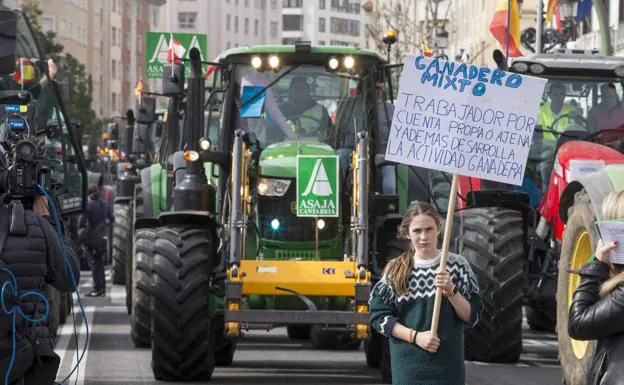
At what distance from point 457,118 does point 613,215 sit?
6.14ft

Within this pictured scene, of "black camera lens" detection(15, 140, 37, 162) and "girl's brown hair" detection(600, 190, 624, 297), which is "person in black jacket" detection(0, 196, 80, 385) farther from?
"girl's brown hair" detection(600, 190, 624, 297)

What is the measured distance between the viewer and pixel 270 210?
15312 millimetres

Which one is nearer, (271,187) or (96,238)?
(271,187)

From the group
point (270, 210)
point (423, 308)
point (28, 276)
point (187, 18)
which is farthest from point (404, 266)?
point (187, 18)

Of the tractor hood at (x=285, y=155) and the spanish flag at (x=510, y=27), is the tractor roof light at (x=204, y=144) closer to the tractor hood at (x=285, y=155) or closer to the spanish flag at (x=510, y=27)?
the tractor hood at (x=285, y=155)

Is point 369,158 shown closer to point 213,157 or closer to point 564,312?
point 213,157

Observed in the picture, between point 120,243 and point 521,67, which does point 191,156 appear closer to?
point 521,67

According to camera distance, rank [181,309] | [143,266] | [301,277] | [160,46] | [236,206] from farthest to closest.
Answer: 1. [160,46]
2. [143,266]
3. [236,206]
4. [301,277]
5. [181,309]

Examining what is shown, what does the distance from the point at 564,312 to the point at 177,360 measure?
10.0ft

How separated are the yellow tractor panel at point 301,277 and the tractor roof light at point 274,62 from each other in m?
1.94

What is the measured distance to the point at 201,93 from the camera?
15.5m

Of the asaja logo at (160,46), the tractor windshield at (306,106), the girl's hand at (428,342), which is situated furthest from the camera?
the asaja logo at (160,46)

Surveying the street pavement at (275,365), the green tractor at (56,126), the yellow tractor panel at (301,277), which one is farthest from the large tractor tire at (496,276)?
the green tractor at (56,126)

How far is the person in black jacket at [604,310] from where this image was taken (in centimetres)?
775
